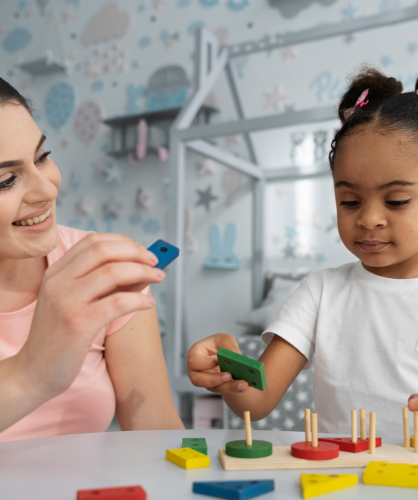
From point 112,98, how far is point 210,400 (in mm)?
1867

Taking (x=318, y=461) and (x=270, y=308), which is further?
(x=270, y=308)

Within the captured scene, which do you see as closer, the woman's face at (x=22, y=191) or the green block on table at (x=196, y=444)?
the green block on table at (x=196, y=444)

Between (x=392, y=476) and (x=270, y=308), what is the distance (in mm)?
1651

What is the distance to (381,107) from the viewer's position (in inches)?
33.7

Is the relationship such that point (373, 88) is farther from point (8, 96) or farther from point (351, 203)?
point (8, 96)

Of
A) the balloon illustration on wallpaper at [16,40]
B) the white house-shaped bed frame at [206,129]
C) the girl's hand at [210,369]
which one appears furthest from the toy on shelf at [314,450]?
the balloon illustration on wallpaper at [16,40]

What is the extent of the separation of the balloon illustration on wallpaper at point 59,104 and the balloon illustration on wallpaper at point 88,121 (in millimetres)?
77

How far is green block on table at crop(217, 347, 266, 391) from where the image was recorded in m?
0.55

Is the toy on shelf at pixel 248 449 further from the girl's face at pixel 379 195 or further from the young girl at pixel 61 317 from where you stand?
the girl's face at pixel 379 195

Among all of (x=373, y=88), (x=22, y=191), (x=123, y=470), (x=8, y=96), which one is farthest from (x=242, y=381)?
(x=373, y=88)

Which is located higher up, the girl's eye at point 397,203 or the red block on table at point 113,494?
the girl's eye at point 397,203

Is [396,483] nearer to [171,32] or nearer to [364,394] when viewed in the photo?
[364,394]

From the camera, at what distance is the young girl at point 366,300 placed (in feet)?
2.59

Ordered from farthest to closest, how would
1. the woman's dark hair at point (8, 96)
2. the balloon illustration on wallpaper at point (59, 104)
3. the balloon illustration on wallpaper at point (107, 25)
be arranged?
1. the balloon illustration on wallpaper at point (59, 104)
2. the balloon illustration on wallpaper at point (107, 25)
3. the woman's dark hair at point (8, 96)
